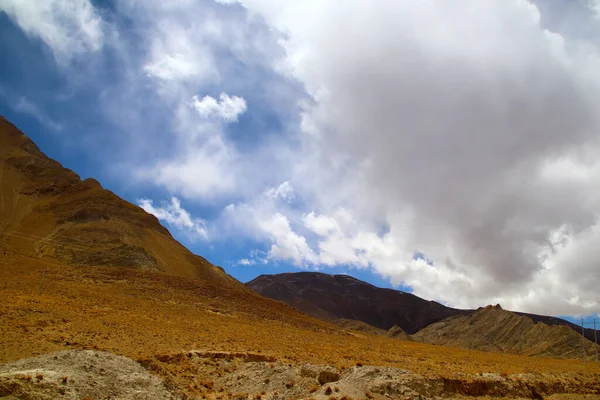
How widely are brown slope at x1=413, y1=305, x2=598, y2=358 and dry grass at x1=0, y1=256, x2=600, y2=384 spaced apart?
62.3 meters

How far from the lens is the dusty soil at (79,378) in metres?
12.6

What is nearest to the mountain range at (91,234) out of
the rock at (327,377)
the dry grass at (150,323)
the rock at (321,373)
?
the dry grass at (150,323)

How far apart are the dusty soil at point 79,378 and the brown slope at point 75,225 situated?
44803 mm

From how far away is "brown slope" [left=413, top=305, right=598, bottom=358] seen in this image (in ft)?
327

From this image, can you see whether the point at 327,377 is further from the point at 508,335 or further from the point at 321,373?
the point at 508,335

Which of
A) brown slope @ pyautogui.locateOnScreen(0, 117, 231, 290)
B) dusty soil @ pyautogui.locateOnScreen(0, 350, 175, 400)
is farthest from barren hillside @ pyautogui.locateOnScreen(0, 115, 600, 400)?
brown slope @ pyautogui.locateOnScreen(0, 117, 231, 290)

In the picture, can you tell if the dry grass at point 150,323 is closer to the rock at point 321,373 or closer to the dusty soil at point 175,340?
the dusty soil at point 175,340

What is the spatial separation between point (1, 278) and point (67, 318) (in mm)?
15911

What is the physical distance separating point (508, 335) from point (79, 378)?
138082mm

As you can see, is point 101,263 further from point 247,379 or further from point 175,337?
point 247,379

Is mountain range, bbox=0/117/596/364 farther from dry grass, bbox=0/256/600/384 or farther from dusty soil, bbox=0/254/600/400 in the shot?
dusty soil, bbox=0/254/600/400

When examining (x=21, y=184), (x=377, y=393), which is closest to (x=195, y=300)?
(x=377, y=393)

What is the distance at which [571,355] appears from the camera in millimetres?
93812

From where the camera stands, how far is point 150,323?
104ft
